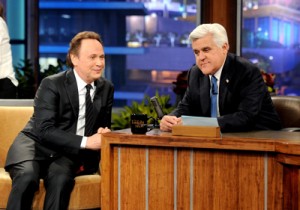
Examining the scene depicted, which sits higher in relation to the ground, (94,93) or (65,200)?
(94,93)

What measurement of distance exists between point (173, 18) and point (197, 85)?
2767 millimetres

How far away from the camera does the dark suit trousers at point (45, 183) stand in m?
3.31

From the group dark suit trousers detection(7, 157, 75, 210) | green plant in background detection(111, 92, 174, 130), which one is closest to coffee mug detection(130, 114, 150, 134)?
dark suit trousers detection(7, 157, 75, 210)

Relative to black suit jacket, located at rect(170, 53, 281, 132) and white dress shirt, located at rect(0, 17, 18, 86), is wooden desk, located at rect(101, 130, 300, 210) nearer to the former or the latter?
black suit jacket, located at rect(170, 53, 281, 132)

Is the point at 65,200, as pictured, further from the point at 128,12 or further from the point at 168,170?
the point at 128,12

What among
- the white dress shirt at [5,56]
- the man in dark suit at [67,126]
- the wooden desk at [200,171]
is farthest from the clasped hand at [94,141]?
the white dress shirt at [5,56]

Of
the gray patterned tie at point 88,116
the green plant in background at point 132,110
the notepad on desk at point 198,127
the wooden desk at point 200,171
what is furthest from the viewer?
the green plant in background at point 132,110

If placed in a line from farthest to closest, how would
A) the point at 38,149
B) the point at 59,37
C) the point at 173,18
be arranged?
the point at 59,37, the point at 173,18, the point at 38,149

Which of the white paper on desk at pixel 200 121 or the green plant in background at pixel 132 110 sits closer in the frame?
the white paper on desk at pixel 200 121

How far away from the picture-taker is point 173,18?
6.30 meters

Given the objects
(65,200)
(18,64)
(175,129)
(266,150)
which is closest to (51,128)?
(65,200)

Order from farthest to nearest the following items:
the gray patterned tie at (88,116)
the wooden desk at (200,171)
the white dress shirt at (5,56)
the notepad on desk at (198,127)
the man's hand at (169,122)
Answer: the white dress shirt at (5,56) < the gray patterned tie at (88,116) < the man's hand at (169,122) < the notepad on desk at (198,127) < the wooden desk at (200,171)

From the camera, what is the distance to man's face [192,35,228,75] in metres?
3.44

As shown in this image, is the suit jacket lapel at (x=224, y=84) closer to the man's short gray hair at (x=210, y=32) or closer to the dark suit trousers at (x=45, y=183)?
the man's short gray hair at (x=210, y=32)
